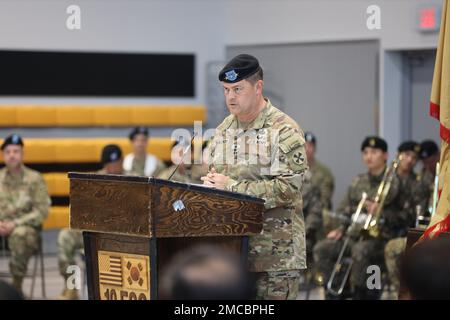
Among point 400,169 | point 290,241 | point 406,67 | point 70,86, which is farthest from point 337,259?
point 70,86

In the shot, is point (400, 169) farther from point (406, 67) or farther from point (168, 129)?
point (168, 129)

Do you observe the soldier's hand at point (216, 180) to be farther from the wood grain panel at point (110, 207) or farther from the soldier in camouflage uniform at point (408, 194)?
the soldier in camouflage uniform at point (408, 194)

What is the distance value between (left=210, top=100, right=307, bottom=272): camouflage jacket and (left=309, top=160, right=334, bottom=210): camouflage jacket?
14.8 feet

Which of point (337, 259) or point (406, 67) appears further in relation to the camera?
point (406, 67)

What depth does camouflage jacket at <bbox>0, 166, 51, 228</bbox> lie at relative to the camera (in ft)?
26.9

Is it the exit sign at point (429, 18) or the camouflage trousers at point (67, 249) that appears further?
the exit sign at point (429, 18)

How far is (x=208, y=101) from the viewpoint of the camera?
1162 cm

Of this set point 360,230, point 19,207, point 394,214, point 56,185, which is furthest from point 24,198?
point 394,214

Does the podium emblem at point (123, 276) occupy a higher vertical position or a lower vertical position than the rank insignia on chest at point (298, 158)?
lower

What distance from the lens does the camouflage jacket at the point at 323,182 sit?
867 cm

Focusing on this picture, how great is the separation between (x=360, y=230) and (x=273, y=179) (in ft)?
12.2

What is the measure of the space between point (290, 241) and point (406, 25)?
5700 mm

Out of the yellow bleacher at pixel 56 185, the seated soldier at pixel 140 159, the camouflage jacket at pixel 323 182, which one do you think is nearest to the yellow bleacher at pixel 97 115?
the yellow bleacher at pixel 56 185

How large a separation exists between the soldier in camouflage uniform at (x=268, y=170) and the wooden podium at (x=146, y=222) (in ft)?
0.68
